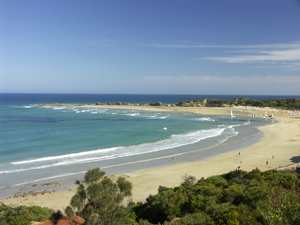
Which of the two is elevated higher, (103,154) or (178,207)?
(178,207)

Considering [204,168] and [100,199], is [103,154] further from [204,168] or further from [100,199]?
[100,199]

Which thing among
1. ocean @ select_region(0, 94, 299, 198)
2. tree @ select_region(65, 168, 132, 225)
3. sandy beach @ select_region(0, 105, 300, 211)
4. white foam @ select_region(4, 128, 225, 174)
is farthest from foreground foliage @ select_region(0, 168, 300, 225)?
white foam @ select_region(4, 128, 225, 174)

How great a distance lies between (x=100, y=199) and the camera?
326 inches

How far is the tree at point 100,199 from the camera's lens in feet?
26.8

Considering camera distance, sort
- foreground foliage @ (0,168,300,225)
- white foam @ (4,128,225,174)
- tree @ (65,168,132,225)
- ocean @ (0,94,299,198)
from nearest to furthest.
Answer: foreground foliage @ (0,168,300,225)
tree @ (65,168,132,225)
ocean @ (0,94,299,198)
white foam @ (4,128,225,174)

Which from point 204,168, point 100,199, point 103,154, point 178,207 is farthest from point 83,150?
point 100,199

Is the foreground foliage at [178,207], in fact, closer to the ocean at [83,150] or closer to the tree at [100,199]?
the tree at [100,199]

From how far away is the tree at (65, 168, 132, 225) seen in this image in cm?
816

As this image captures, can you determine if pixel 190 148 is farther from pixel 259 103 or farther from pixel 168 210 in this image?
pixel 259 103

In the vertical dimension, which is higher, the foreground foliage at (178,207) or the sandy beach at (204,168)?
the foreground foliage at (178,207)

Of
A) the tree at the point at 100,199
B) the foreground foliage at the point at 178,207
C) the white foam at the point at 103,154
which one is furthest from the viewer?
the white foam at the point at 103,154

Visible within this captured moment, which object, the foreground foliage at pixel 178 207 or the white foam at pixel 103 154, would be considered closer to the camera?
the foreground foliage at pixel 178 207

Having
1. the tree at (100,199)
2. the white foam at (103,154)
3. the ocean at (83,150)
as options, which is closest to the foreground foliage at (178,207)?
the tree at (100,199)

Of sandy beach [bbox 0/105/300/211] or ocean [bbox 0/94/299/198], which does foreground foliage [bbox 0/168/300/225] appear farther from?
ocean [bbox 0/94/299/198]
